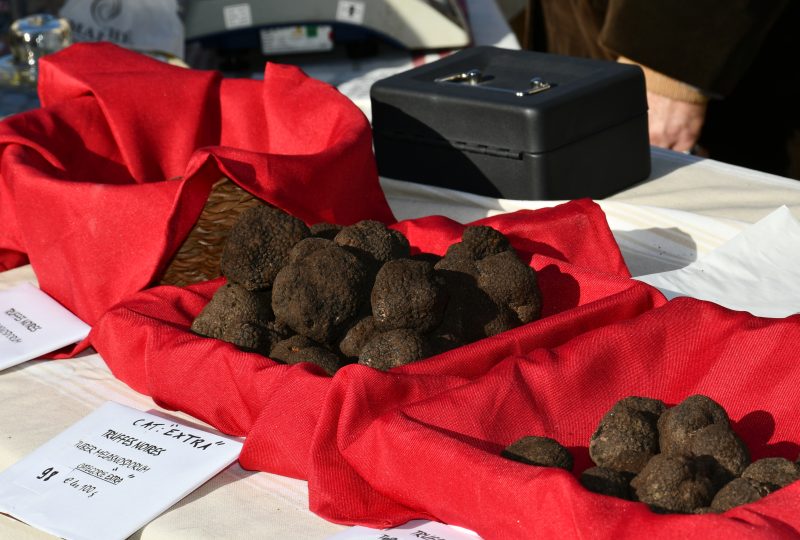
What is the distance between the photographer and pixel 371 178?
132 centimetres

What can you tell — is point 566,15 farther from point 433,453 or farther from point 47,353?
point 433,453

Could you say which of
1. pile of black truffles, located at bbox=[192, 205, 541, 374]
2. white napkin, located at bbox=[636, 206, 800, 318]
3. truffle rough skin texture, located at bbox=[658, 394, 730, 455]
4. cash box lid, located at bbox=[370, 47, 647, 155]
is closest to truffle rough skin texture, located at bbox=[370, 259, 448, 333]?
pile of black truffles, located at bbox=[192, 205, 541, 374]

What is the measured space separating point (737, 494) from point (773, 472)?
0.04 metres

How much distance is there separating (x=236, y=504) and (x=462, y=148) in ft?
2.37

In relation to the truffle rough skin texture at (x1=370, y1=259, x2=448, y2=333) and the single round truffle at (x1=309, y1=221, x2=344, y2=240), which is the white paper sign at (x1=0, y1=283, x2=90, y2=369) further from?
the truffle rough skin texture at (x1=370, y1=259, x2=448, y2=333)

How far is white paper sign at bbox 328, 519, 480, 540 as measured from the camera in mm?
800

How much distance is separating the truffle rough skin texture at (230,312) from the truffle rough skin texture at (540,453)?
324 millimetres

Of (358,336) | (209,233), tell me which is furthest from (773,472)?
(209,233)

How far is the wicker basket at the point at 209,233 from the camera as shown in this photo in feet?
3.92

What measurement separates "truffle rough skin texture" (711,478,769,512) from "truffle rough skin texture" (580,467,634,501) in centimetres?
6

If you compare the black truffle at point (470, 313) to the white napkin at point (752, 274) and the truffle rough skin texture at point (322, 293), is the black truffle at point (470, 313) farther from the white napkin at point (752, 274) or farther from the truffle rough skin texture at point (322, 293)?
the white napkin at point (752, 274)

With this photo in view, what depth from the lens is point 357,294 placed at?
986 mm

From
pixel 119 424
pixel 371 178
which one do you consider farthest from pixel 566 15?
pixel 119 424

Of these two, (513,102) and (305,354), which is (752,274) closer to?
(513,102)
